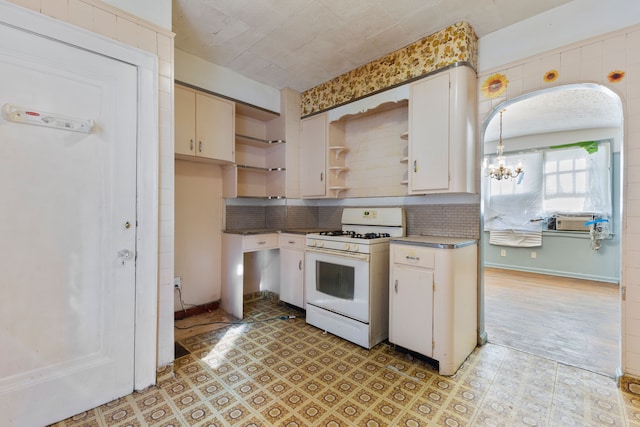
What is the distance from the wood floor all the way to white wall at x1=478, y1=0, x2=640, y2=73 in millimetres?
2402

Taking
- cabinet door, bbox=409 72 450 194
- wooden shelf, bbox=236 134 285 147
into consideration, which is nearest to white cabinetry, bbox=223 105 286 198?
wooden shelf, bbox=236 134 285 147

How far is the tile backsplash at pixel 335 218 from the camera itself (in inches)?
96.7

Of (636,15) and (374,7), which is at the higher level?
(374,7)

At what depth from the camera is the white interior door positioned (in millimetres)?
1400

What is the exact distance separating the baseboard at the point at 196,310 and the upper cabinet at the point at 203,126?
163 centimetres

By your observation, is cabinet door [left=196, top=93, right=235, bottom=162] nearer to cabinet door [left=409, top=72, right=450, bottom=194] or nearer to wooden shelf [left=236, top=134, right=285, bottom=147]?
wooden shelf [left=236, top=134, right=285, bottom=147]

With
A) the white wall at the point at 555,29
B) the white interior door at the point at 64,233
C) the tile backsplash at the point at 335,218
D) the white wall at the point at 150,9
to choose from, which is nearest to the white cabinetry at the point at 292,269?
the tile backsplash at the point at 335,218

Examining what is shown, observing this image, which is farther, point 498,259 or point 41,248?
point 498,259

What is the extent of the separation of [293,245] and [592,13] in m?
3.05

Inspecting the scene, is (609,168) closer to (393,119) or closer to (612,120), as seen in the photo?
(612,120)

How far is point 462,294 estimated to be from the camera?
6.95ft

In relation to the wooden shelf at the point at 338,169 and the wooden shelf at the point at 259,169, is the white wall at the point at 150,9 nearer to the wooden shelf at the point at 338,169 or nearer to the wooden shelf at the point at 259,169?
the wooden shelf at the point at 259,169

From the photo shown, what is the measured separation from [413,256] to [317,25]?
203 cm


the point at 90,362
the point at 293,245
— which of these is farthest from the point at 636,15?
the point at 90,362
